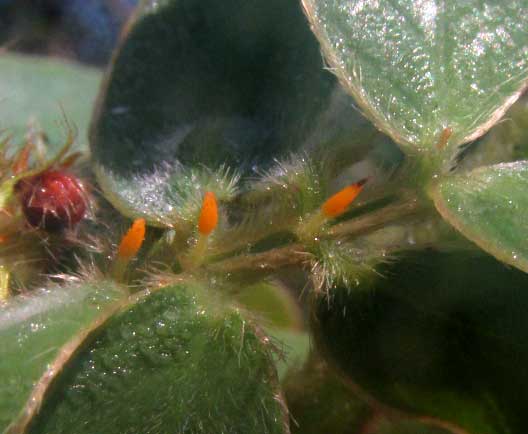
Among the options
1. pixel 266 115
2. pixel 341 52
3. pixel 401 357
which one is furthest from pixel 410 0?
pixel 401 357

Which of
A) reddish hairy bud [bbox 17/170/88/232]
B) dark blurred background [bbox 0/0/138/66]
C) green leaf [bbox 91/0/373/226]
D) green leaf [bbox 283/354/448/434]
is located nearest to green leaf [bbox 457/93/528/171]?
green leaf [bbox 91/0/373/226]

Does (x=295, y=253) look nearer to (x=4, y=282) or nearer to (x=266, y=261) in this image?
(x=266, y=261)

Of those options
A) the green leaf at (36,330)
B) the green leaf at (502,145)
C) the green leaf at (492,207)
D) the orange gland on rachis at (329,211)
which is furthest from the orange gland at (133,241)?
the green leaf at (502,145)

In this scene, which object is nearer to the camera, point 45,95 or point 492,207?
point 492,207

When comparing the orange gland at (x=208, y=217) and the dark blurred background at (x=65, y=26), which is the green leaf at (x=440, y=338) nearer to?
the orange gland at (x=208, y=217)

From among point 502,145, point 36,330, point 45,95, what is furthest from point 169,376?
point 45,95
